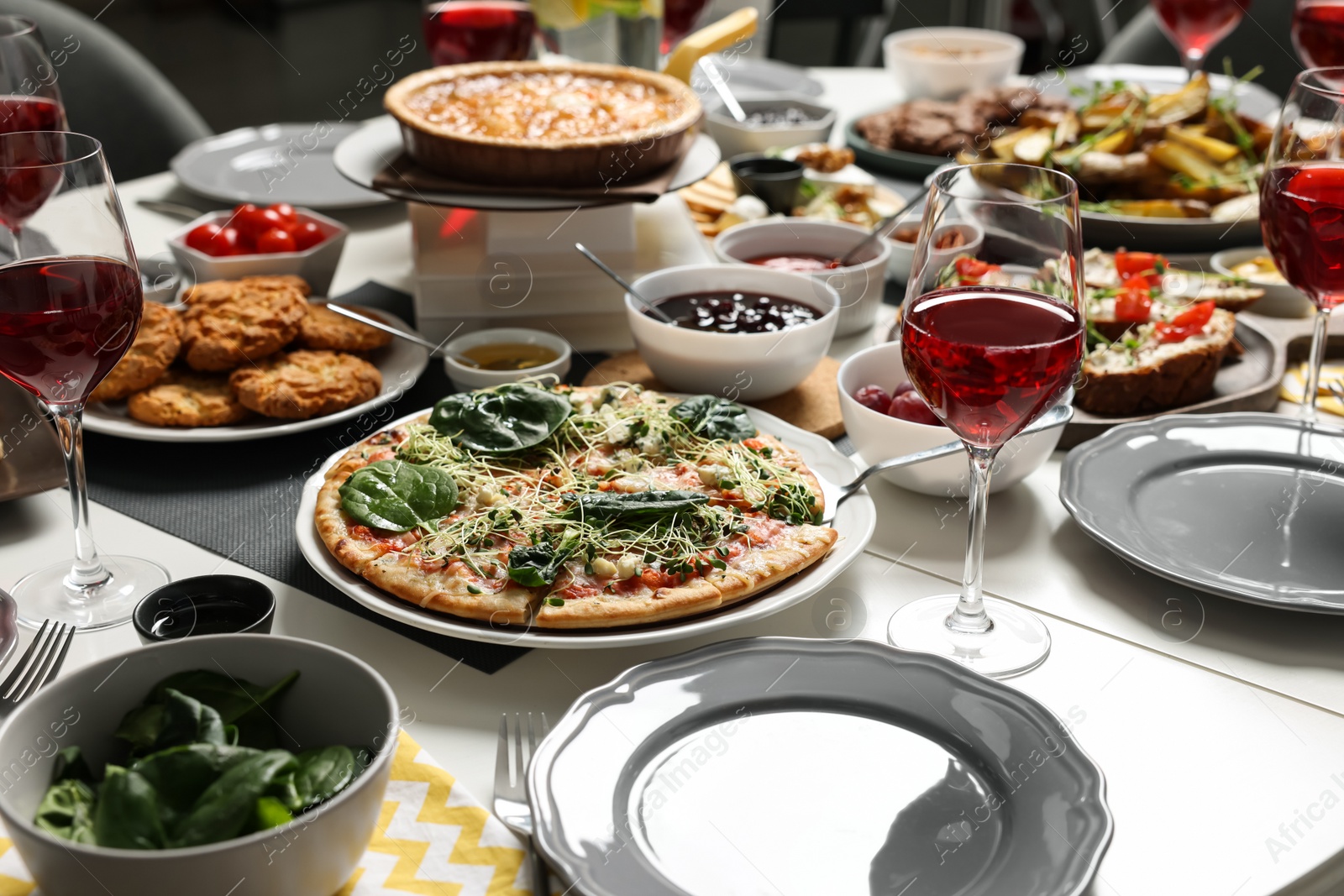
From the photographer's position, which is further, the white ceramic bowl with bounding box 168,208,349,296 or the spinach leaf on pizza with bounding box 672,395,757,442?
the white ceramic bowl with bounding box 168,208,349,296

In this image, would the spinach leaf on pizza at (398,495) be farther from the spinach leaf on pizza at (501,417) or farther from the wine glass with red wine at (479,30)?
the wine glass with red wine at (479,30)

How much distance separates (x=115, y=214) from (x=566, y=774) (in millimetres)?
729

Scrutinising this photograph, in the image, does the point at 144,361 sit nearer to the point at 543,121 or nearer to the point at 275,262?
the point at 275,262

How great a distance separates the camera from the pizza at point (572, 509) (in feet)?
3.87

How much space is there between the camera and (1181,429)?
5.21 feet

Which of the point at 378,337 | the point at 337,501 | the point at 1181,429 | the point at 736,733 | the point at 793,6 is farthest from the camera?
the point at 793,6

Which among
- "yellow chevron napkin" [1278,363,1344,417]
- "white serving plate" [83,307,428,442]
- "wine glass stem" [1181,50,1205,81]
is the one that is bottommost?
"yellow chevron napkin" [1278,363,1344,417]

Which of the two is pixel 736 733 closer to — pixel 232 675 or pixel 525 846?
pixel 525 846

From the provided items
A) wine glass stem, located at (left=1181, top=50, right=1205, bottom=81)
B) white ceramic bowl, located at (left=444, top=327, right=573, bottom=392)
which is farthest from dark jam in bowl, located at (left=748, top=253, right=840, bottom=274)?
wine glass stem, located at (left=1181, top=50, right=1205, bottom=81)

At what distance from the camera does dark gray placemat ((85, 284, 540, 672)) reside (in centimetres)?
133

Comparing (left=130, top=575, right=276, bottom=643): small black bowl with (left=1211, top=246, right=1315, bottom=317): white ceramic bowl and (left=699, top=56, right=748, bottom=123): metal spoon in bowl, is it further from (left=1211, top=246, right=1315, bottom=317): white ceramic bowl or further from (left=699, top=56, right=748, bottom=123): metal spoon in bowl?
(left=699, top=56, right=748, bottom=123): metal spoon in bowl

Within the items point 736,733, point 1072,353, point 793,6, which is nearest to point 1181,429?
point 1072,353

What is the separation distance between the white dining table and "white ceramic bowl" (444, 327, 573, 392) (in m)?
0.47

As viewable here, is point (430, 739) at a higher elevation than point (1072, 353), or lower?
lower
